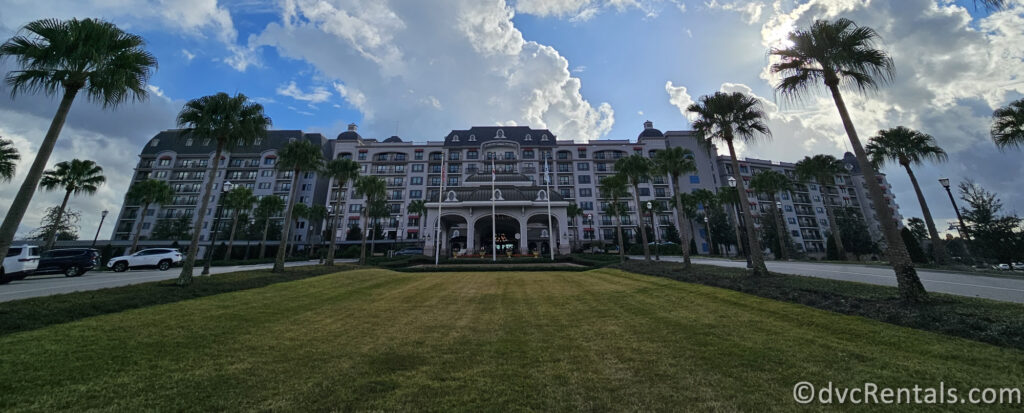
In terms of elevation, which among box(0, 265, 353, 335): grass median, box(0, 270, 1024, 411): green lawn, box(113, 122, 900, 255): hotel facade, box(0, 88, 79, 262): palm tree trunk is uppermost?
box(113, 122, 900, 255): hotel facade

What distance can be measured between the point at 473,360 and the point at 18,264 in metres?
29.4

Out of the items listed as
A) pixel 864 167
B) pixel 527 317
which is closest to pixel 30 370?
pixel 527 317

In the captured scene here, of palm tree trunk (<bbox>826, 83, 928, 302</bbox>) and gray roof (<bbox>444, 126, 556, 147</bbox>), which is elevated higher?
gray roof (<bbox>444, 126, 556, 147</bbox>)

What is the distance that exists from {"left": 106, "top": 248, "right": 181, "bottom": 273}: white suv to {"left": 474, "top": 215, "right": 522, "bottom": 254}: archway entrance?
29883 mm

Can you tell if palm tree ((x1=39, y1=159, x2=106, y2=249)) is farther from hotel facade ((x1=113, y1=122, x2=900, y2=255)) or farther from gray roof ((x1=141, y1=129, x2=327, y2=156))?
gray roof ((x1=141, y1=129, x2=327, y2=156))

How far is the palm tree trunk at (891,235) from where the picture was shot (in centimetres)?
885

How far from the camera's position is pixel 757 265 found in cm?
1609

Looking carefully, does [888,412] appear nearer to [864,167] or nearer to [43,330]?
[864,167]

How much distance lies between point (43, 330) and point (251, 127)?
12.9 m

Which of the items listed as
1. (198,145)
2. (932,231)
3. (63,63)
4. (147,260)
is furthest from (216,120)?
(198,145)

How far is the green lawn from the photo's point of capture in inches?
152

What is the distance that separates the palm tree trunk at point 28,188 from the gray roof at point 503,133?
67.7 metres

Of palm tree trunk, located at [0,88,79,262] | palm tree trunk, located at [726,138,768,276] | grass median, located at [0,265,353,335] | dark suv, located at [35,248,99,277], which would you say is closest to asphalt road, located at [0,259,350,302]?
dark suv, located at [35,248,99,277]

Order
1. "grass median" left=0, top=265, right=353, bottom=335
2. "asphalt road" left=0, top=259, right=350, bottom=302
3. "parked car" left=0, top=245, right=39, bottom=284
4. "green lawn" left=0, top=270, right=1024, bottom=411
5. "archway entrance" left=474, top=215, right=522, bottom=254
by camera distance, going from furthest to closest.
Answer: "archway entrance" left=474, top=215, right=522, bottom=254
"parked car" left=0, top=245, right=39, bottom=284
"asphalt road" left=0, top=259, right=350, bottom=302
"grass median" left=0, top=265, right=353, bottom=335
"green lawn" left=0, top=270, right=1024, bottom=411
